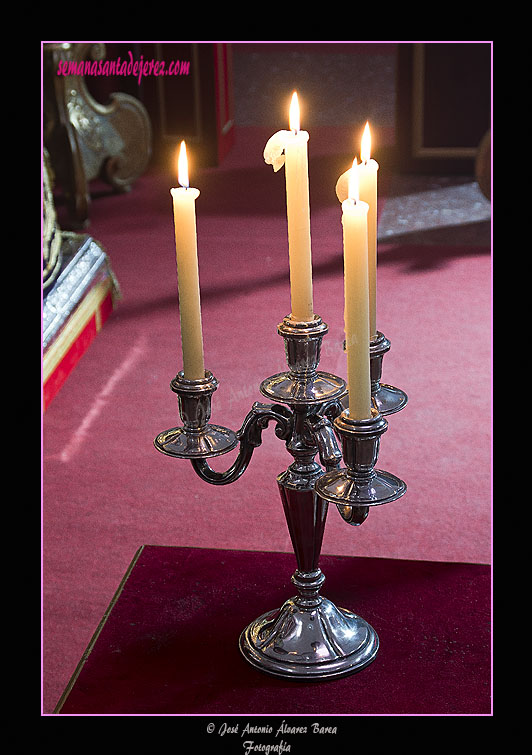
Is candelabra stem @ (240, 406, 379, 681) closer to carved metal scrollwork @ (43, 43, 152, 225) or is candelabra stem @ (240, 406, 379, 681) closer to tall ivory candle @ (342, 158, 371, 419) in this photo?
tall ivory candle @ (342, 158, 371, 419)

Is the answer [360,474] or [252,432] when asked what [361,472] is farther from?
[252,432]

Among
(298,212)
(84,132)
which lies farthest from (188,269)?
(84,132)

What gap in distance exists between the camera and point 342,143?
568 centimetres

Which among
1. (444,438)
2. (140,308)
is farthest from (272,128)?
(444,438)

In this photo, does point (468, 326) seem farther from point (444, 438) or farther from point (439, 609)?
point (439, 609)

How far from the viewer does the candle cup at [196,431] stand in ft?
3.55

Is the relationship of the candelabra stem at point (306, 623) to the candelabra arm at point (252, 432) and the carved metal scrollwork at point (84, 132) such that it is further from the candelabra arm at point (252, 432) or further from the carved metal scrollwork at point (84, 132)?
the carved metal scrollwork at point (84, 132)

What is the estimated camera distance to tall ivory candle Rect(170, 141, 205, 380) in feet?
3.32

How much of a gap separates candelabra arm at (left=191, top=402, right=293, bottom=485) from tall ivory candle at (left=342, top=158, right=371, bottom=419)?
0.15 metres

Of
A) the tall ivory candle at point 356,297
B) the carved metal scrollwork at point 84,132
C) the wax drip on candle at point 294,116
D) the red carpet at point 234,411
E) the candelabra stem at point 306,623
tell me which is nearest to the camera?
the tall ivory candle at point 356,297

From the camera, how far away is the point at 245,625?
123 centimetres

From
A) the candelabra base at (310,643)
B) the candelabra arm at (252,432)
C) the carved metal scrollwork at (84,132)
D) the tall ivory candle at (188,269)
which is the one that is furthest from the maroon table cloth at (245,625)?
the carved metal scrollwork at (84,132)

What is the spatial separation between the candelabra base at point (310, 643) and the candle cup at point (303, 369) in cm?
26

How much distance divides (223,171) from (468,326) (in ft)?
7.77
